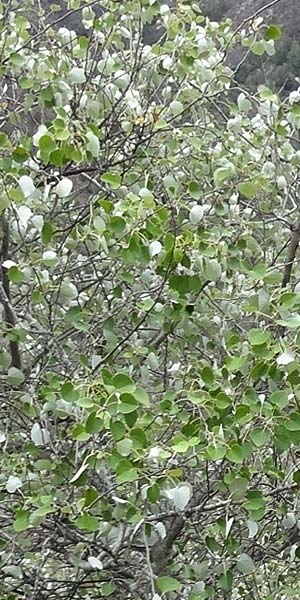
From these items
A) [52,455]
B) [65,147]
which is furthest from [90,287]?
[65,147]

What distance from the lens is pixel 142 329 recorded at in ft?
7.04

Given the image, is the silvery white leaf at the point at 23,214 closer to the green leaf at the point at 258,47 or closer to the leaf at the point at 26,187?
the leaf at the point at 26,187

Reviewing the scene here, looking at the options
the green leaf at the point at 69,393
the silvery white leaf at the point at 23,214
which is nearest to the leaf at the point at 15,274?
the silvery white leaf at the point at 23,214

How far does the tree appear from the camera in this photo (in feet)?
5.23

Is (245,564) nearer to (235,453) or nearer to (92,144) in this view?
(235,453)

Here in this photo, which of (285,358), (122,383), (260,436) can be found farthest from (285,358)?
(122,383)

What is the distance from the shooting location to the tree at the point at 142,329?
62.7 inches

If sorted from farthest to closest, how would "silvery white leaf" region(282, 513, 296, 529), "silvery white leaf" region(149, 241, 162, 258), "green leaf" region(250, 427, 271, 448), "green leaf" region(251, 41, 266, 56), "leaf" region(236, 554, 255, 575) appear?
"green leaf" region(251, 41, 266, 56)
"silvery white leaf" region(282, 513, 296, 529)
"leaf" region(236, 554, 255, 575)
"silvery white leaf" region(149, 241, 162, 258)
"green leaf" region(250, 427, 271, 448)

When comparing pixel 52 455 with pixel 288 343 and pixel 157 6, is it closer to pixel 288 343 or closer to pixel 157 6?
pixel 288 343

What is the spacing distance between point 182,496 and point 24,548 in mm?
649

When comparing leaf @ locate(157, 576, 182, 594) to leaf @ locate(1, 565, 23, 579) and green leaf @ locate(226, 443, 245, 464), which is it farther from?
leaf @ locate(1, 565, 23, 579)

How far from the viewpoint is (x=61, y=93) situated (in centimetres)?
217

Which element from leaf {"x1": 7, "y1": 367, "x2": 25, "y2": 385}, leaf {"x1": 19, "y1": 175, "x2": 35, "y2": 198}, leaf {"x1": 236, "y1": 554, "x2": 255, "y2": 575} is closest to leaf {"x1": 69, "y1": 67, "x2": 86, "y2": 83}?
leaf {"x1": 19, "y1": 175, "x2": 35, "y2": 198}

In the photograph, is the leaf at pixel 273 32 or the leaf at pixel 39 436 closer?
the leaf at pixel 39 436
